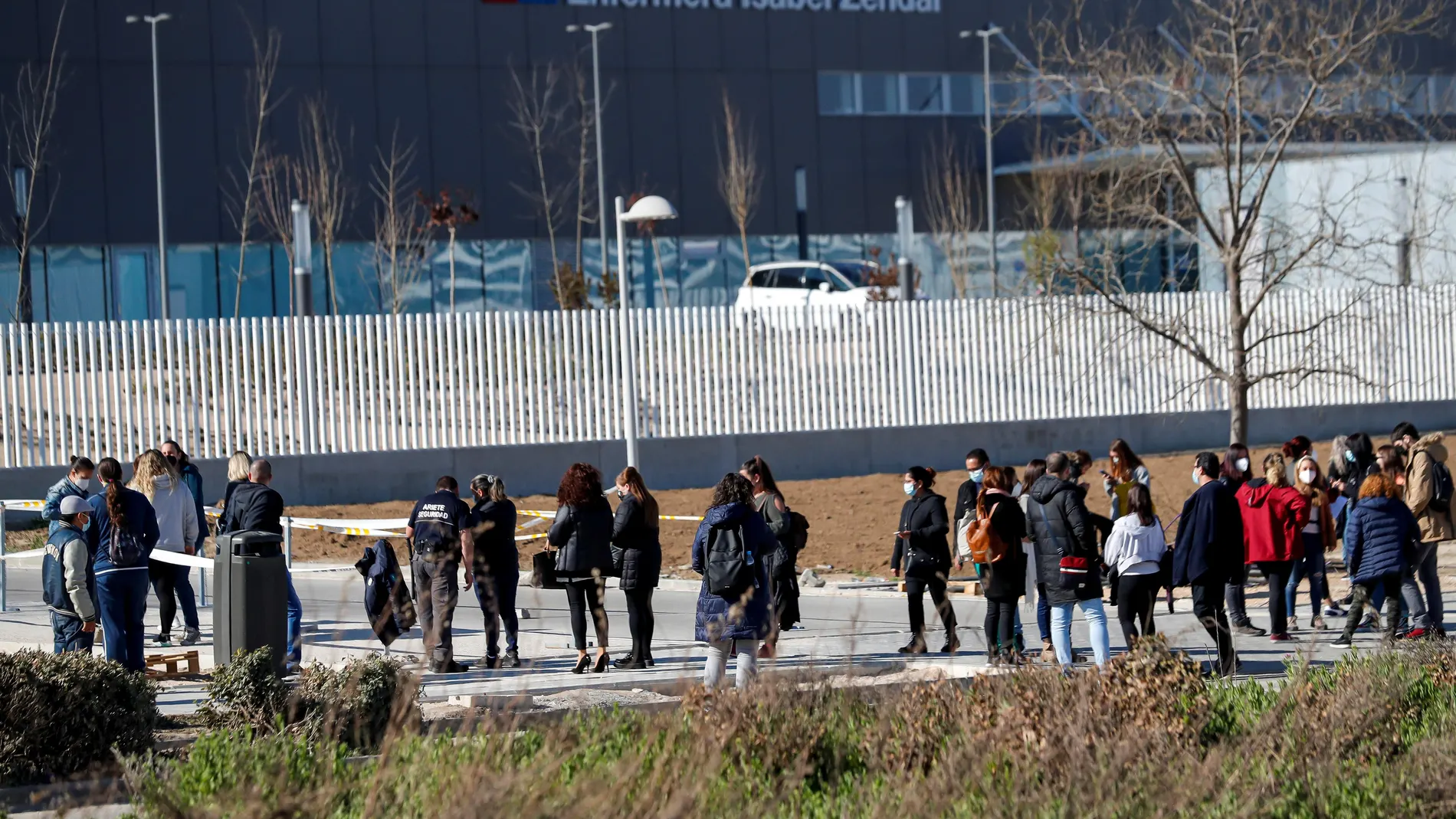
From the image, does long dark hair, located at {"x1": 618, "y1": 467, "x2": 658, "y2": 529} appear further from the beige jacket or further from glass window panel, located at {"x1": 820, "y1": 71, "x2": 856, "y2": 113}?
glass window panel, located at {"x1": 820, "y1": 71, "x2": 856, "y2": 113}

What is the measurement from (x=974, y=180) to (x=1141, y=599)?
1528 inches

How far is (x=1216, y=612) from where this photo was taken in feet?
36.3

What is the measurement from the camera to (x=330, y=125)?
136 ft

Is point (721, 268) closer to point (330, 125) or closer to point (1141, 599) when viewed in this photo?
point (330, 125)

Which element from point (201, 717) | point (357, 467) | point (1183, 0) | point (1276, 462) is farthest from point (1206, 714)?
point (1183, 0)

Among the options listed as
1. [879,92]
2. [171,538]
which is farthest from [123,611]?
[879,92]

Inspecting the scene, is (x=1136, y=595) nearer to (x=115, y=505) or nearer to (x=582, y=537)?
(x=582, y=537)

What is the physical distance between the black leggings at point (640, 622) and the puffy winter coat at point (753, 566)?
1.54 m

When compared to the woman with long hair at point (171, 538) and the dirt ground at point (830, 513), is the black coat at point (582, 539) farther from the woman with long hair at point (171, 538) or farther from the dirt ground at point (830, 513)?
the dirt ground at point (830, 513)

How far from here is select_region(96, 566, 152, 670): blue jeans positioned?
1093cm

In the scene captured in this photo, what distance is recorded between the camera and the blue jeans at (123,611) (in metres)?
10.9

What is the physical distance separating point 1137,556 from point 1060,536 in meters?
0.52

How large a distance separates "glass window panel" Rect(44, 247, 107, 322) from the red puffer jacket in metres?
33.8

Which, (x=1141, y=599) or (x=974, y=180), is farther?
(x=974, y=180)
